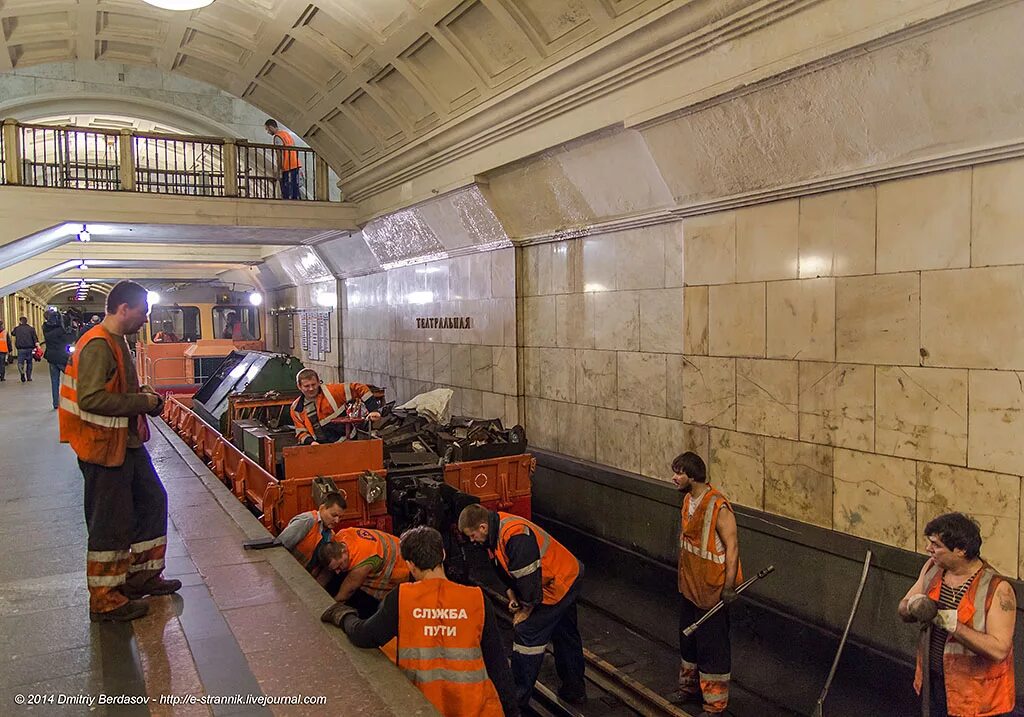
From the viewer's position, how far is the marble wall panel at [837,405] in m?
5.20

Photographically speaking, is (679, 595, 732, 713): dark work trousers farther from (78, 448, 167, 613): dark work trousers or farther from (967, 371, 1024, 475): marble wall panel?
(78, 448, 167, 613): dark work trousers

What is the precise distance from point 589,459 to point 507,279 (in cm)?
273

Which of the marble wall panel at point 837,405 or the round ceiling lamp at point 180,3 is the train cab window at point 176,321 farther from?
the marble wall panel at point 837,405

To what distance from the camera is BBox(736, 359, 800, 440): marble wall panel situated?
5.77 m

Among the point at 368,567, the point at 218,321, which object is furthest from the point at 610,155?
the point at 218,321

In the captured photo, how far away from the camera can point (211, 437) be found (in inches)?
370

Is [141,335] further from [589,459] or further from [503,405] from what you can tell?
[589,459]

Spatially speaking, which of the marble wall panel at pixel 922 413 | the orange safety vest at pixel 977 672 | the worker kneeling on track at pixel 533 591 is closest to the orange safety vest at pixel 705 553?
the worker kneeling on track at pixel 533 591

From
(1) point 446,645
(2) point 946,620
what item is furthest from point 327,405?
(2) point 946,620

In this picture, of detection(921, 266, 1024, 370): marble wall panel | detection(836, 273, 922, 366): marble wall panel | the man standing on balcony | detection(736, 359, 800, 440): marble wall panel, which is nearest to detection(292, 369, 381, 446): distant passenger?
detection(736, 359, 800, 440): marble wall panel

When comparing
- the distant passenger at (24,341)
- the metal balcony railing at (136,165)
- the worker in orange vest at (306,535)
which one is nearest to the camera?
the worker in orange vest at (306,535)

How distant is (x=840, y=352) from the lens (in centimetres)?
535

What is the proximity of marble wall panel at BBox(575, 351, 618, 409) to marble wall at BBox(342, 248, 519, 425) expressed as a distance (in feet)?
4.23

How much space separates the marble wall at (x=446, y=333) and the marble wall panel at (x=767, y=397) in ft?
12.6
